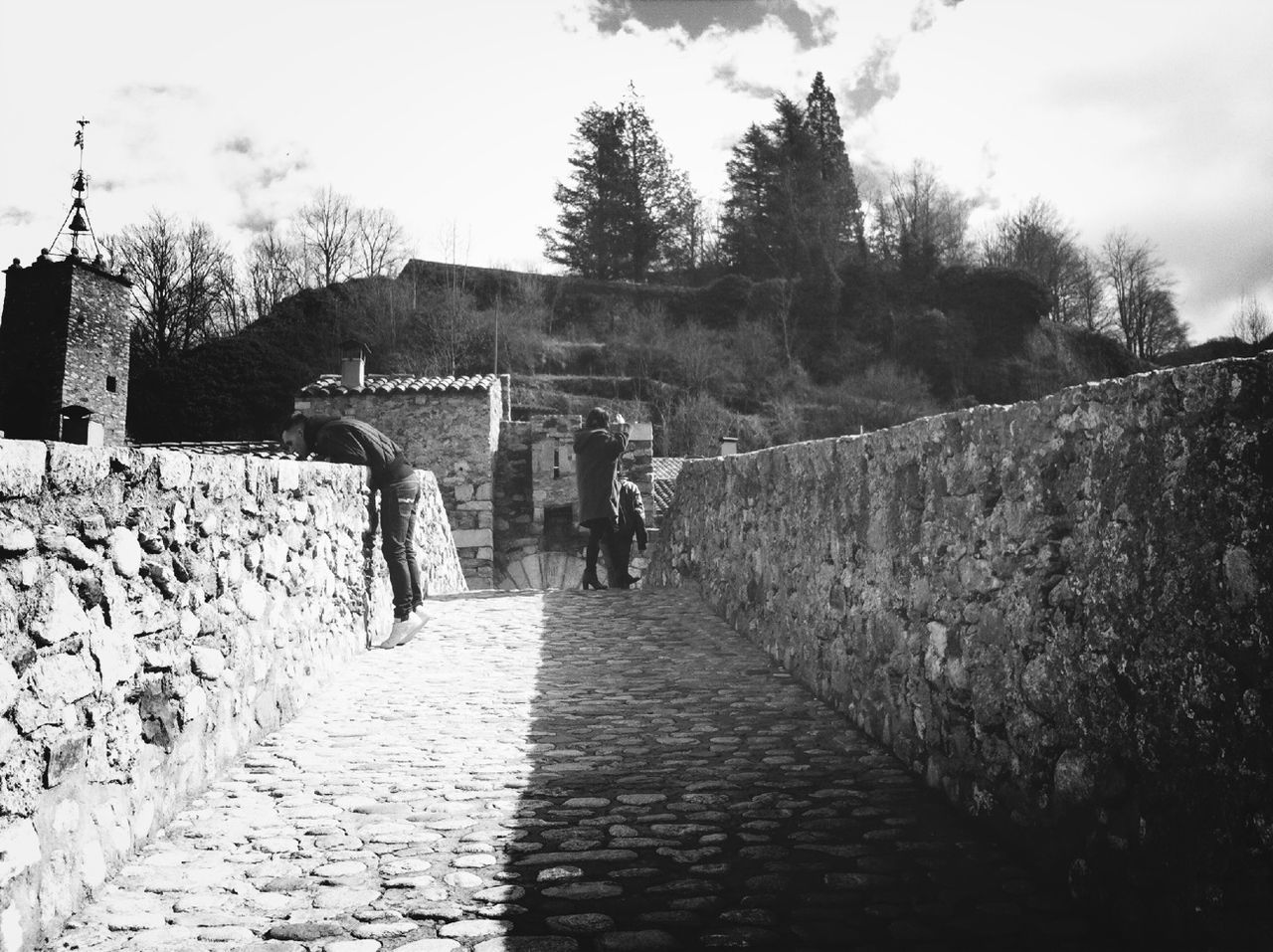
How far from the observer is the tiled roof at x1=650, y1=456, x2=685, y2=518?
61.4 ft

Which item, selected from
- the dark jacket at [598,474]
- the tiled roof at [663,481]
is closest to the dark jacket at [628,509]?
the dark jacket at [598,474]

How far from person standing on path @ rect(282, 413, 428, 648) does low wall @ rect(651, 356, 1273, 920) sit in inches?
159

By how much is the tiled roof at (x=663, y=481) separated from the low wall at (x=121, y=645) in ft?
38.8

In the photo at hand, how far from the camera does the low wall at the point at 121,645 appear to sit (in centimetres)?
233

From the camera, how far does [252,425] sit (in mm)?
32500

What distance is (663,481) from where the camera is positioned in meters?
21.5

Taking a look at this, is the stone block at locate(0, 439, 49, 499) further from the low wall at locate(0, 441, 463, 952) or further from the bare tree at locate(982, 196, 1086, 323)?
the bare tree at locate(982, 196, 1086, 323)

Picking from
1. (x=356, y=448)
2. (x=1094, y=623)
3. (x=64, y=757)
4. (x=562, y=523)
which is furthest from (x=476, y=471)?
(x=1094, y=623)

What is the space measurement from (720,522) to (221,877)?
5815mm

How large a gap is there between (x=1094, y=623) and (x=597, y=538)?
28.2 feet

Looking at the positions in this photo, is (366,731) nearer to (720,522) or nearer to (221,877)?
(221,877)

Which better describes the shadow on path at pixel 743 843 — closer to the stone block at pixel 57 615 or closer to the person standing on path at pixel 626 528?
the stone block at pixel 57 615

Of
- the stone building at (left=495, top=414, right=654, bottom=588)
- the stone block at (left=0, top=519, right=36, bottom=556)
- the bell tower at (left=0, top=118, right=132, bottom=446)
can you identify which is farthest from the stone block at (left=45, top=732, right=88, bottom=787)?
the bell tower at (left=0, top=118, right=132, bottom=446)

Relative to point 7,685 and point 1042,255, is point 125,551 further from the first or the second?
point 1042,255
